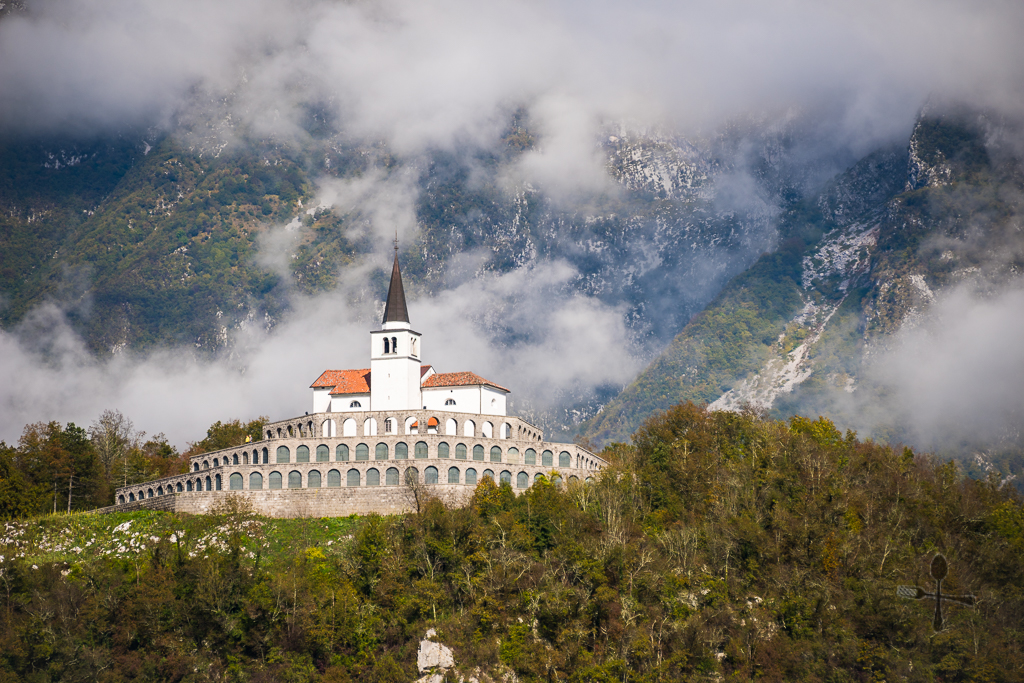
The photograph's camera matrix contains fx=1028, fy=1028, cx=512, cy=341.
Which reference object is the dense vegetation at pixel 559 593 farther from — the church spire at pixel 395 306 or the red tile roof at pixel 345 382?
the church spire at pixel 395 306

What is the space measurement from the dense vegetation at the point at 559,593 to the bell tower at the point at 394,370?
63.3 ft

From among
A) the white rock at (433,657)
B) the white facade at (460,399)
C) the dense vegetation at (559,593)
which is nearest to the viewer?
the dense vegetation at (559,593)

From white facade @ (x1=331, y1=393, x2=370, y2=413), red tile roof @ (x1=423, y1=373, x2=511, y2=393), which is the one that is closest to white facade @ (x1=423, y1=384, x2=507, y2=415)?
red tile roof @ (x1=423, y1=373, x2=511, y2=393)

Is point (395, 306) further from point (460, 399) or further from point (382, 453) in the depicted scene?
point (382, 453)

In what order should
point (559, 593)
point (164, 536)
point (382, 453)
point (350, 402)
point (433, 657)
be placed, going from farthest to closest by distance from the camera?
point (350, 402)
point (382, 453)
point (164, 536)
point (433, 657)
point (559, 593)

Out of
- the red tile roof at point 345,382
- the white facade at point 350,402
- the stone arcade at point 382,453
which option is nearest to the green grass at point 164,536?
the stone arcade at point 382,453

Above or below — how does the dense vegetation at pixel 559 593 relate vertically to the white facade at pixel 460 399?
below

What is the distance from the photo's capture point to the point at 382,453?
88.9m

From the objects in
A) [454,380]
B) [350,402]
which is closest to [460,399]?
[454,380]

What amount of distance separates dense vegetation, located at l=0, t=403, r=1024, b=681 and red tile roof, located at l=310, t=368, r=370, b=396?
68.7 ft

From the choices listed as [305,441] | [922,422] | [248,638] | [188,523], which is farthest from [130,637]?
[922,422]

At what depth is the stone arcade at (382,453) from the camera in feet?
282

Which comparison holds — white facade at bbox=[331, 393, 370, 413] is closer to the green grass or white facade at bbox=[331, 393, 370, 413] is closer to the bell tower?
the bell tower

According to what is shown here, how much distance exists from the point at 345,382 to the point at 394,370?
17.2ft
